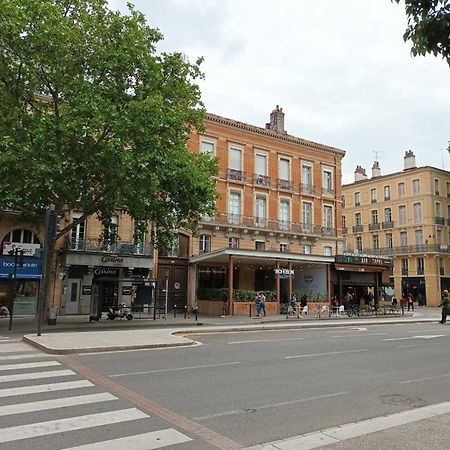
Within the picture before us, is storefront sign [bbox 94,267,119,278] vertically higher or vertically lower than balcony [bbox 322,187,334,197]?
lower

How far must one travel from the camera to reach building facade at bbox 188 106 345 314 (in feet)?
110

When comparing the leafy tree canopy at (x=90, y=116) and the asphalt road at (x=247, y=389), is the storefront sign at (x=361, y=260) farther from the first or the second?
the asphalt road at (x=247, y=389)

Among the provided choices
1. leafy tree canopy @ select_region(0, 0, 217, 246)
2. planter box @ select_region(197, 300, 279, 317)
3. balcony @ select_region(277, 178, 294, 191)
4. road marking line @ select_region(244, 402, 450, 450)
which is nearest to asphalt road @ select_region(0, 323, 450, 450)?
road marking line @ select_region(244, 402, 450, 450)

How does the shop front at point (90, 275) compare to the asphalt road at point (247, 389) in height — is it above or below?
above

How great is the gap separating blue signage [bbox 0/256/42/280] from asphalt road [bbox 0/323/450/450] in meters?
17.4

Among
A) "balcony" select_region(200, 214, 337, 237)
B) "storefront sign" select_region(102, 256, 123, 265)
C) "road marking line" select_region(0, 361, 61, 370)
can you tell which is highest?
"balcony" select_region(200, 214, 337, 237)

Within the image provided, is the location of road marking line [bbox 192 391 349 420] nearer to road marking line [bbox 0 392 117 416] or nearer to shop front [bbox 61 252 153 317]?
road marking line [bbox 0 392 117 416]

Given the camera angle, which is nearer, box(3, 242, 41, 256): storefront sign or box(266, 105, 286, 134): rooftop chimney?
box(3, 242, 41, 256): storefront sign

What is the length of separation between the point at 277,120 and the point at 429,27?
125ft

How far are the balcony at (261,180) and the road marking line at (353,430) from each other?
1249 inches

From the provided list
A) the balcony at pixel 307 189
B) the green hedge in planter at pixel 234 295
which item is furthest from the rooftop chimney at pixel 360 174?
the green hedge in planter at pixel 234 295

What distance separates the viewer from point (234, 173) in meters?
36.9

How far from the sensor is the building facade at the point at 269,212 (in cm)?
3355

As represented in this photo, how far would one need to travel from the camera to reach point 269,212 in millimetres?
38281
